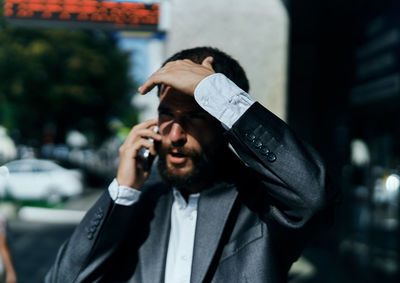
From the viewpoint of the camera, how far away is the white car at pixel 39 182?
15.9m

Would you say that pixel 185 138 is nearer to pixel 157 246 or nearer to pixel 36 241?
pixel 157 246

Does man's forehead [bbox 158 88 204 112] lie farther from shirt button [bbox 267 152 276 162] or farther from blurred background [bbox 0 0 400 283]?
blurred background [bbox 0 0 400 283]

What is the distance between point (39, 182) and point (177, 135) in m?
15.5

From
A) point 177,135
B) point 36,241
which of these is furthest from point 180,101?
point 36,241

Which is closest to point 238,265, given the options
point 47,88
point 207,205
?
point 207,205

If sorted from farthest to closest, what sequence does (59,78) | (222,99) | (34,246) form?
A: 1. (59,78)
2. (34,246)
3. (222,99)

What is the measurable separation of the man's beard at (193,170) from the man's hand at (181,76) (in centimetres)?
26

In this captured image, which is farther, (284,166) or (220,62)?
(220,62)

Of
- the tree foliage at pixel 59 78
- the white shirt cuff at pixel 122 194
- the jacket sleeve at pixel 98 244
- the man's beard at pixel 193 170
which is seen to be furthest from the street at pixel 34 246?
the tree foliage at pixel 59 78

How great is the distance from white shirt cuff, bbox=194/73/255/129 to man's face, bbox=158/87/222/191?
0.15m

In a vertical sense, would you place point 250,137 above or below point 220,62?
below

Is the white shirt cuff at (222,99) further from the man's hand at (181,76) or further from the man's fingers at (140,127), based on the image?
the man's fingers at (140,127)

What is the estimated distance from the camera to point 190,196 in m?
1.74

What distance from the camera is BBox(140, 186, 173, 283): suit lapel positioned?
1.62 metres
